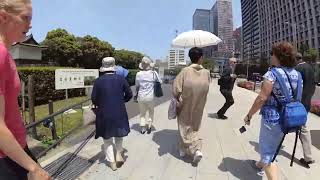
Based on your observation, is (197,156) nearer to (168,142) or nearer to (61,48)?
(168,142)

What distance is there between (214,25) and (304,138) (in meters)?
81.3

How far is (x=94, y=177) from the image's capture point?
4906 mm

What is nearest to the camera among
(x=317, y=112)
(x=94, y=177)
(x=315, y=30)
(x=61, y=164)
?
(x=94, y=177)

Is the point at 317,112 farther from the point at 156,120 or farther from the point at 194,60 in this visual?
the point at 194,60

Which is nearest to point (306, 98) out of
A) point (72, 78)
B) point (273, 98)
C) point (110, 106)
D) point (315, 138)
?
point (273, 98)

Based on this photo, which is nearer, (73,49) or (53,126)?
(53,126)

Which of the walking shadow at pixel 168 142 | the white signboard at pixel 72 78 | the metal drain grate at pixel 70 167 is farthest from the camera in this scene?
the white signboard at pixel 72 78

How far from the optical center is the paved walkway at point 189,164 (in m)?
5.03

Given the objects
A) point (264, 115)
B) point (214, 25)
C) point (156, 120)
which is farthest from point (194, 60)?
point (214, 25)

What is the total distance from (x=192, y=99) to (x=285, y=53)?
1685 mm

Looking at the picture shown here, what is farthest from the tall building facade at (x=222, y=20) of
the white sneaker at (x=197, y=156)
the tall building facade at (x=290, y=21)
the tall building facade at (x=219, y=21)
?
the white sneaker at (x=197, y=156)

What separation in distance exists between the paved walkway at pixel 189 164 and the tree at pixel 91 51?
135 feet

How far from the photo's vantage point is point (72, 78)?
52.5 feet

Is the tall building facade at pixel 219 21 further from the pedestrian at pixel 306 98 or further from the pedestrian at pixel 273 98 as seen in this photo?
the pedestrian at pixel 273 98
